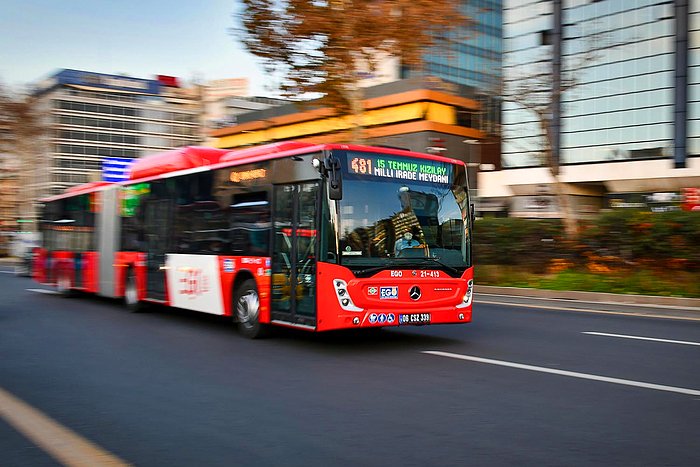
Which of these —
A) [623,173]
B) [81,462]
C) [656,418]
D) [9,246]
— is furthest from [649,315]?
[9,246]

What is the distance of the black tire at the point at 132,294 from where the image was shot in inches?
595

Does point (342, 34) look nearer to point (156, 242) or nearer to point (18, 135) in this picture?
point (156, 242)

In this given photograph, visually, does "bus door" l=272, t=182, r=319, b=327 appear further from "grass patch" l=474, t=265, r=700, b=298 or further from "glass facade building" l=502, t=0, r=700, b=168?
"glass facade building" l=502, t=0, r=700, b=168

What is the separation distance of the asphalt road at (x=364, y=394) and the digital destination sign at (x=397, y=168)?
7.38ft

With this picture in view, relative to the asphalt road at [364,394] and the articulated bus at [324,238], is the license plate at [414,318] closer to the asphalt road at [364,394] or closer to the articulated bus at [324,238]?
the articulated bus at [324,238]

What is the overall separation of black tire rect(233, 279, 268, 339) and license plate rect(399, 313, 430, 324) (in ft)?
7.08

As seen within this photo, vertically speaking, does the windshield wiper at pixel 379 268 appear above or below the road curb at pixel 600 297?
above

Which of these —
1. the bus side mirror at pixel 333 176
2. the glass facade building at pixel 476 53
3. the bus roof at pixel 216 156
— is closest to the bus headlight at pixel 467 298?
the bus roof at pixel 216 156

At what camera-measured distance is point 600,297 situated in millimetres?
18188

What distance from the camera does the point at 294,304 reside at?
10.1 m

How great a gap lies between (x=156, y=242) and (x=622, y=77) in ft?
127

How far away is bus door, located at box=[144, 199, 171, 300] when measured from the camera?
13992 millimetres

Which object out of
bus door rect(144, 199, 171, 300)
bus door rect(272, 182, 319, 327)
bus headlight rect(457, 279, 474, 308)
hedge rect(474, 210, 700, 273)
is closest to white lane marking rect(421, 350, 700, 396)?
bus headlight rect(457, 279, 474, 308)

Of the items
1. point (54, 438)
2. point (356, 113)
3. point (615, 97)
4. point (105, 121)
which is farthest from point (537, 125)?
point (105, 121)
